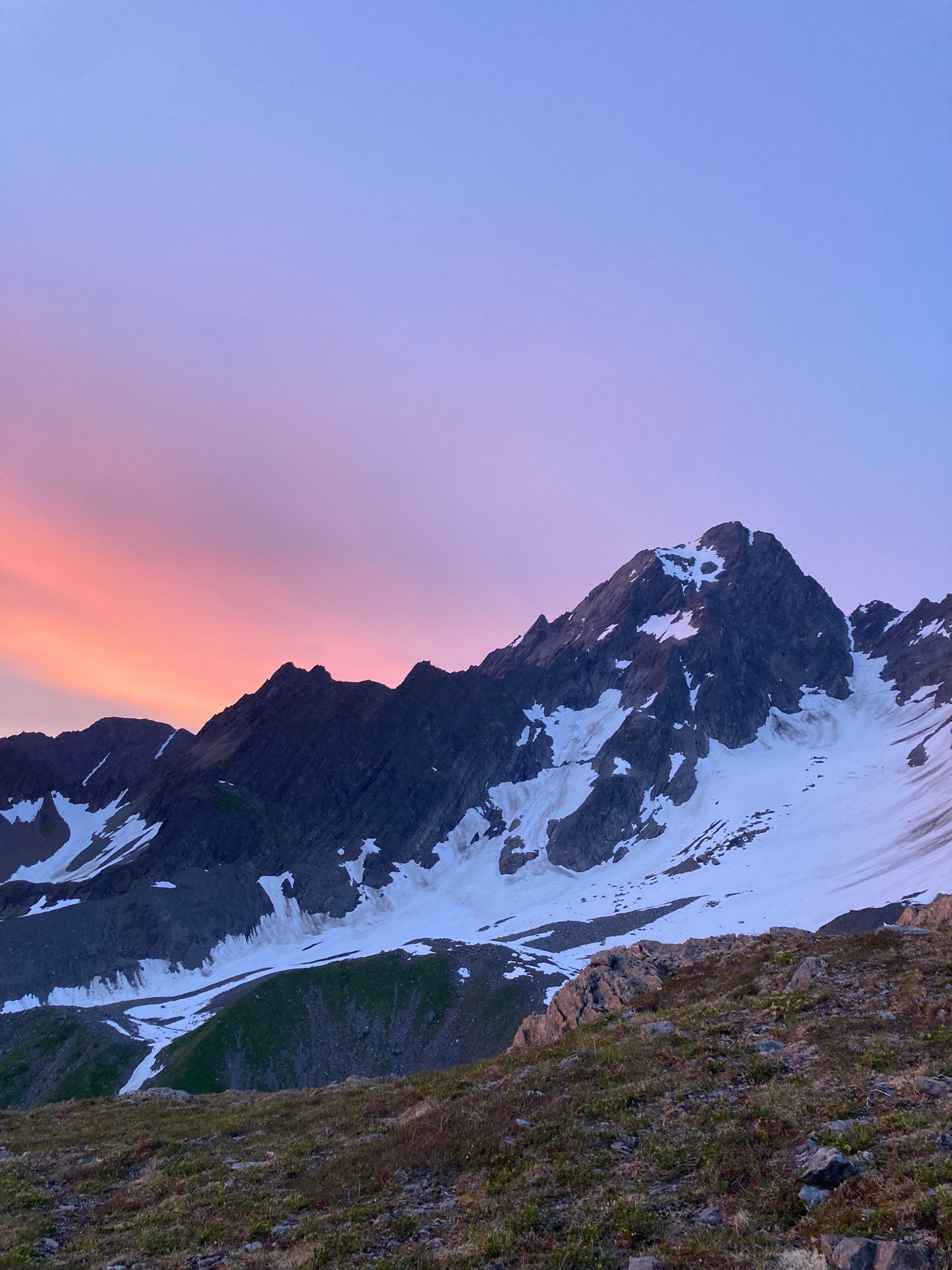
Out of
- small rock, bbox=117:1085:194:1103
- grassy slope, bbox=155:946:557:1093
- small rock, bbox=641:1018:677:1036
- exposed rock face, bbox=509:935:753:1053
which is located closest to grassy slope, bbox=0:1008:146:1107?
grassy slope, bbox=155:946:557:1093

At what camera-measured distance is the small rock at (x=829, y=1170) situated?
13.9 meters

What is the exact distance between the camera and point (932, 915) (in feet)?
110

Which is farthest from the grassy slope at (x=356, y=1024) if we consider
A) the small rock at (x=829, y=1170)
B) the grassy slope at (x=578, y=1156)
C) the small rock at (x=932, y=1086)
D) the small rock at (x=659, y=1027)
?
the small rock at (x=829, y=1170)

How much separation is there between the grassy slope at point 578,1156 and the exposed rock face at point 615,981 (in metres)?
6.39

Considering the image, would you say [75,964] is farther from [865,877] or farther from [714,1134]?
[714,1134]

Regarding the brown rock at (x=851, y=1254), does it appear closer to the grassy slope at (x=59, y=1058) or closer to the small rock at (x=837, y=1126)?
the small rock at (x=837, y=1126)

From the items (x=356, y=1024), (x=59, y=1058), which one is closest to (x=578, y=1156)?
(x=356, y=1024)

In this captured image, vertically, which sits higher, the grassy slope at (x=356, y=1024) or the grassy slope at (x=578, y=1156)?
the grassy slope at (x=578, y=1156)

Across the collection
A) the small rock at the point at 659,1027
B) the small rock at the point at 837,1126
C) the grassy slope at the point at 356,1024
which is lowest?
the grassy slope at the point at 356,1024

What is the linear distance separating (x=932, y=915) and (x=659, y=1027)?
1551 cm

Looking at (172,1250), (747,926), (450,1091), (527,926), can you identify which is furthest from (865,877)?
(172,1250)

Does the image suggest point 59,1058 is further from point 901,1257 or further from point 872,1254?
point 901,1257

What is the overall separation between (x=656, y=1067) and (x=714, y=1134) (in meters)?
5.27

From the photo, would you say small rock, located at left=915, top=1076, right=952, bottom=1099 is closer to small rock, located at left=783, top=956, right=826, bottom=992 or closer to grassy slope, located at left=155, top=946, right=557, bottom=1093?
small rock, located at left=783, top=956, right=826, bottom=992
